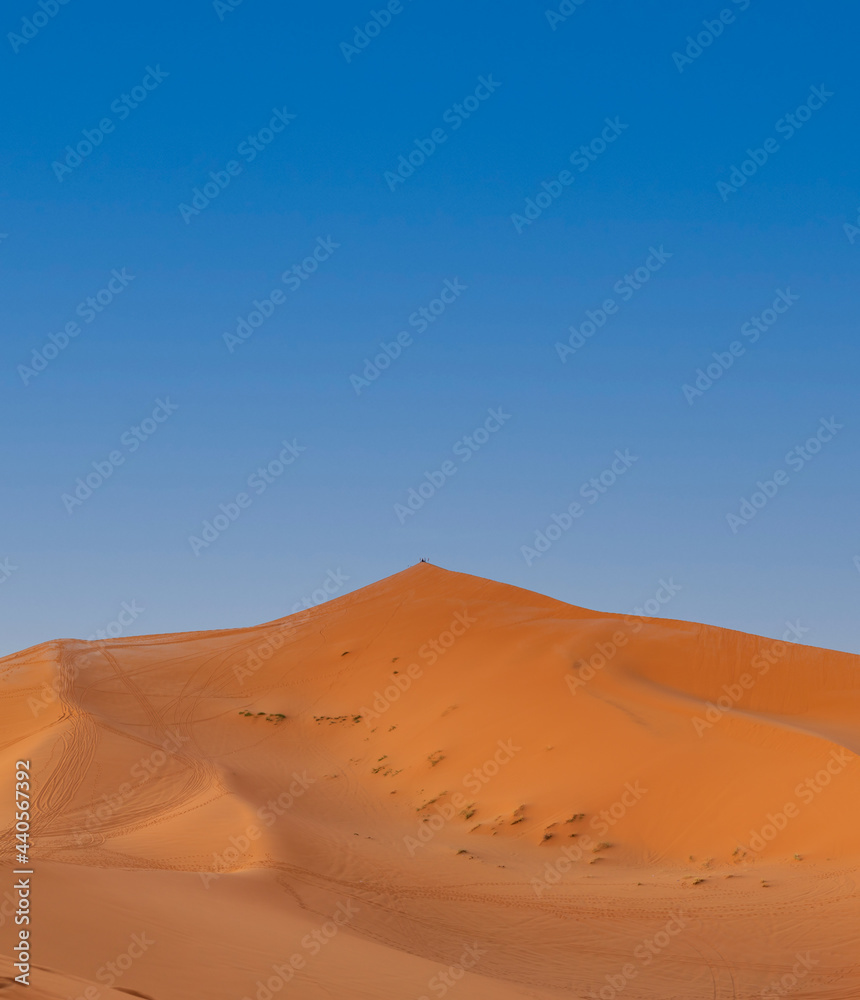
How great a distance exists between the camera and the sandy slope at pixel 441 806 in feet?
39.4

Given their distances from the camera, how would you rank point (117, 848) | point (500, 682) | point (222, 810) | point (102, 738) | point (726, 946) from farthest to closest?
point (500, 682)
point (102, 738)
point (222, 810)
point (117, 848)
point (726, 946)

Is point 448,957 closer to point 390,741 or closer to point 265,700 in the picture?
point 390,741

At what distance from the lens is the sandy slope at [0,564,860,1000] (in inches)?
473

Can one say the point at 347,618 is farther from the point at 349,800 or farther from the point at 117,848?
the point at 117,848

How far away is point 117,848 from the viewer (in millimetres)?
18969

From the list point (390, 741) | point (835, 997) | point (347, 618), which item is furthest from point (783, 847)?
point (347, 618)

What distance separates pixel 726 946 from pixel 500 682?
1639cm

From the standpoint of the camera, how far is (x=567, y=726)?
86.5ft

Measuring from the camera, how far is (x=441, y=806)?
957 inches

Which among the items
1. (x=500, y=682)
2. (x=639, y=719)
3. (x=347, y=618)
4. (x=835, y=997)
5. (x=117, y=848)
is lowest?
(x=835, y=997)

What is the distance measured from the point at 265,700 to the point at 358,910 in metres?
19.3

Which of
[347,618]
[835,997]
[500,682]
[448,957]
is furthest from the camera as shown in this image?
[347,618]

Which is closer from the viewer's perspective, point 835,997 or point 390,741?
point 835,997

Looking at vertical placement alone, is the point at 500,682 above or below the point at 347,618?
below
